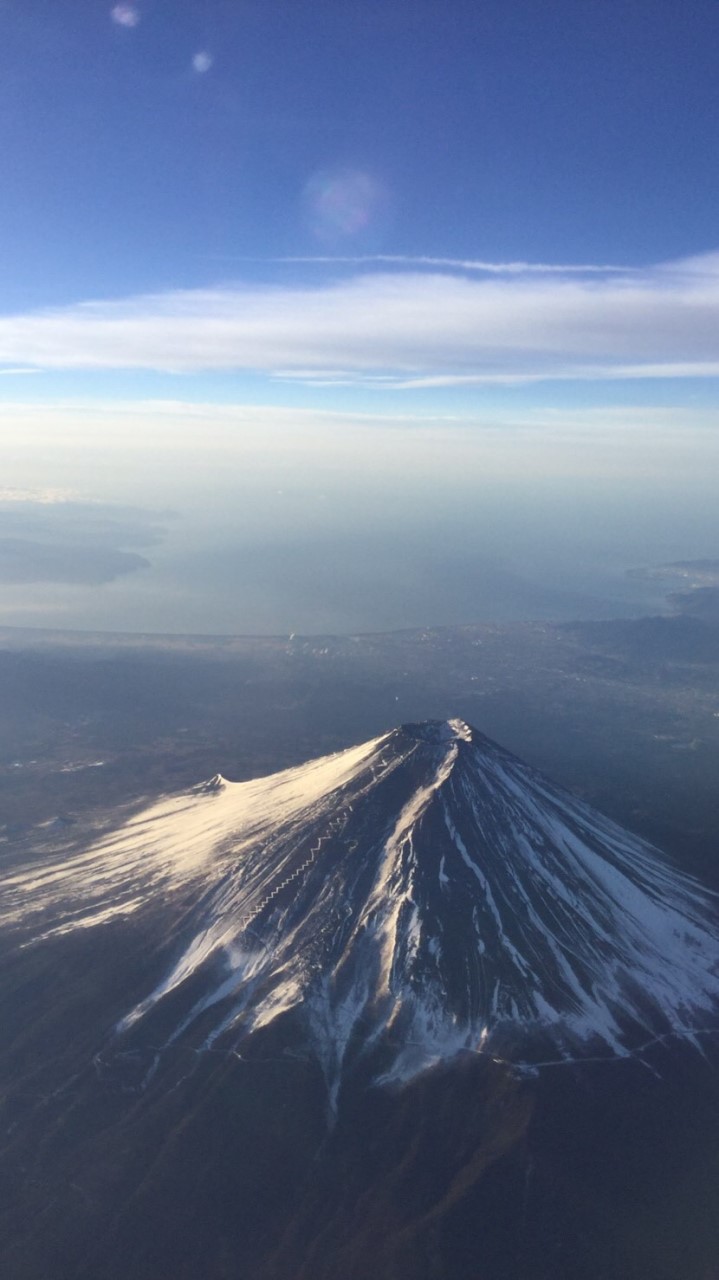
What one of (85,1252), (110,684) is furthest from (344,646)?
(85,1252)

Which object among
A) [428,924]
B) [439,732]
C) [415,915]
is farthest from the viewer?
[439,732]

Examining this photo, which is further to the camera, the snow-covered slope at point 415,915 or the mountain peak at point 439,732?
the mountain peak at point 439,732

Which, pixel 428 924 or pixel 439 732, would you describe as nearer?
pixel 428 924

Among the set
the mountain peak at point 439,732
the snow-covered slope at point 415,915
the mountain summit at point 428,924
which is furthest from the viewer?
the mountain peak at point 439,732

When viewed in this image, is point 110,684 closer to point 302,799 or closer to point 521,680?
point 521,680

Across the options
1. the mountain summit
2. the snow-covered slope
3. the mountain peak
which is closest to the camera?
the mountain summit

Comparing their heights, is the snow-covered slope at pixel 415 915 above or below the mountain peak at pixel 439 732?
below

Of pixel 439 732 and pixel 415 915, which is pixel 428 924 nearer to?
pixel 415 915

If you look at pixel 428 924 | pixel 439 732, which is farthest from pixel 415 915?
pixel 439 732
